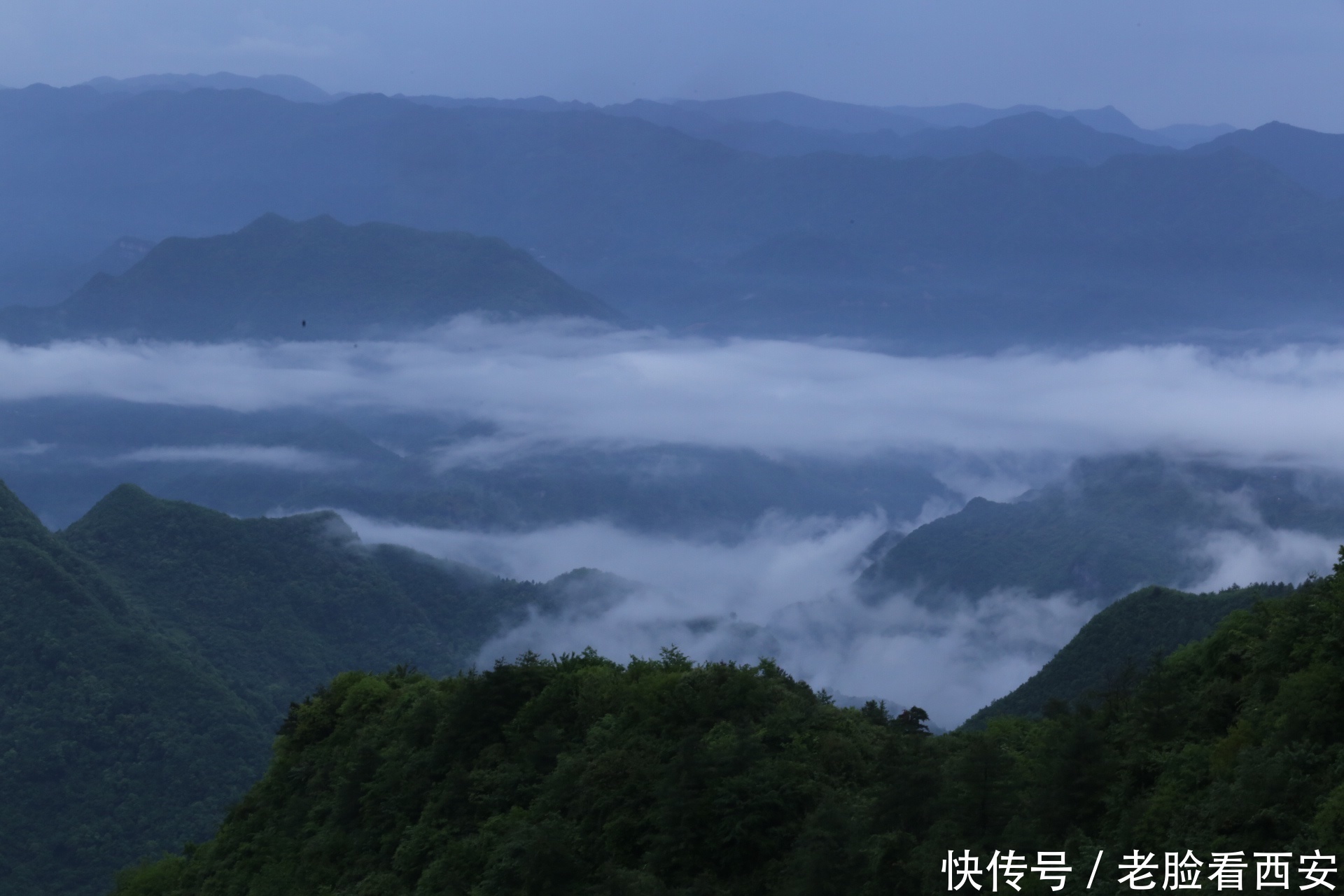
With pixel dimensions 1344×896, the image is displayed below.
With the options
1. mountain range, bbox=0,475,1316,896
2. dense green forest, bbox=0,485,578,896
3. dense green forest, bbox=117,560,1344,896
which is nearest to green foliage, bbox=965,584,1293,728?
mountain range, bbox=0,475,1316,896

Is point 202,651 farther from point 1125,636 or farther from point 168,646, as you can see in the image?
point 1125,636

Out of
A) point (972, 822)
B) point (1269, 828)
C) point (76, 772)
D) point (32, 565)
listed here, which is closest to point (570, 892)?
point (972, 822)

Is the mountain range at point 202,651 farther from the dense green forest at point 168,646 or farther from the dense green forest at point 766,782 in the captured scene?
the dense green forest at point 766,782

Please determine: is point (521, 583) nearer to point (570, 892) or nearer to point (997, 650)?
point (997, 650)

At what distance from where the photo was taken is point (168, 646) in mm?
116438

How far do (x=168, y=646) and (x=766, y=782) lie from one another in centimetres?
10332

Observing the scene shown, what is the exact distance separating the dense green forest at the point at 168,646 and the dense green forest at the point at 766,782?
178ft

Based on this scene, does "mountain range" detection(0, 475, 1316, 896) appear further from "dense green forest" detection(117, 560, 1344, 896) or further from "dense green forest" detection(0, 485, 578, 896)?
"dense green forest" detection(117, 560, 1344, 896)

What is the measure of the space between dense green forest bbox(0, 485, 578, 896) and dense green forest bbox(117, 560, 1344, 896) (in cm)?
5430

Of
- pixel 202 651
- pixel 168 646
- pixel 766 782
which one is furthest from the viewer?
pixel 202 651

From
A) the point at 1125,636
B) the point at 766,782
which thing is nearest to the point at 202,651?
the point at 1125,636

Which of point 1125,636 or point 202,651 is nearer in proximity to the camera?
point 1125,636

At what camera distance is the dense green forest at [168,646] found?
90.6 m

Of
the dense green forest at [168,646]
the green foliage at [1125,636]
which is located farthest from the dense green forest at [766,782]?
the dense green forest at [168,646]
